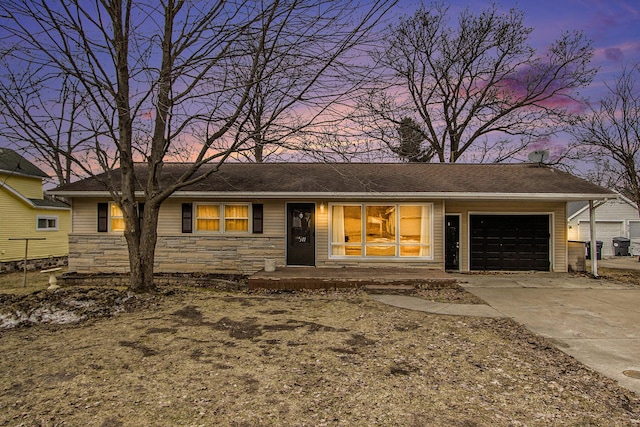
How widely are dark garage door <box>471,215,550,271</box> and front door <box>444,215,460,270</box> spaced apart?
50 cm

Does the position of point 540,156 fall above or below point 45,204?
above

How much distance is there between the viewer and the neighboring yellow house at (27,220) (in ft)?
54.5

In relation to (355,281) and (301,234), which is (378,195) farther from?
(355,281)

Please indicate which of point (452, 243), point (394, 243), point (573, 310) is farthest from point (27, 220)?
point (573, 310)

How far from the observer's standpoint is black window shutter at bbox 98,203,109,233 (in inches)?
476

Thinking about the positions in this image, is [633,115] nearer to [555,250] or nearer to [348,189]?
[555,250]

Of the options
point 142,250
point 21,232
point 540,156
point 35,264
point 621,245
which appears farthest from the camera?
point 621,245

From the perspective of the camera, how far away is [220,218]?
12055mm

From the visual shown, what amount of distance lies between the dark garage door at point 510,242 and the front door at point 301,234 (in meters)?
5.42

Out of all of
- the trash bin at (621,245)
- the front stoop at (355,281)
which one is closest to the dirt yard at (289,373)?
the front stoop at (355,281)

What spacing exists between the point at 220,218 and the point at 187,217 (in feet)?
3.51

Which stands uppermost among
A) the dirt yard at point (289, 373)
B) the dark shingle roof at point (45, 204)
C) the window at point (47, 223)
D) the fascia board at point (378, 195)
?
the dark shingle roof at point (45, 204)

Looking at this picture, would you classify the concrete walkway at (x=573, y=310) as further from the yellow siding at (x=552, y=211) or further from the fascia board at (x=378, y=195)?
the fascia board at (x=378, y=195)

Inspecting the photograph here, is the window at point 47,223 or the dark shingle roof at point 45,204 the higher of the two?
the dark shingle roof at point 45,204
